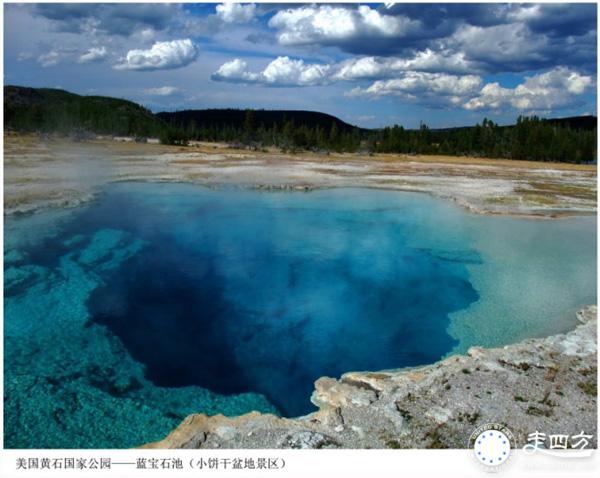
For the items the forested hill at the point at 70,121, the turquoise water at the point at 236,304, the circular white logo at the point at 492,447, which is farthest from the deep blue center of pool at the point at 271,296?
the forested hill at the point at 70,121

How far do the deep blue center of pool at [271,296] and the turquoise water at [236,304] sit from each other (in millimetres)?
39

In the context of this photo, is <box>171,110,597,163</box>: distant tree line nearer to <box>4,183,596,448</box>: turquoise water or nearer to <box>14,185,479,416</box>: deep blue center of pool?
<box>4,183,596,448</box>: turquoise water

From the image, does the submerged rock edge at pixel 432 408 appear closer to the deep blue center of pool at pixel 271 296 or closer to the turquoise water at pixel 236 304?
the turquoise water at pixel 236 304

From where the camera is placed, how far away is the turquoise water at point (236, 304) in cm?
Result: 638

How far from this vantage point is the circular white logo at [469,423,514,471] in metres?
4.41

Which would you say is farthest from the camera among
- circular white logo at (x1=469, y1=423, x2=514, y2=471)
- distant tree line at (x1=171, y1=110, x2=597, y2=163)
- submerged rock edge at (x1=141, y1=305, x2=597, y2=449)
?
distant tree line at (x1=171, y1=110, x2=597, y2=163)

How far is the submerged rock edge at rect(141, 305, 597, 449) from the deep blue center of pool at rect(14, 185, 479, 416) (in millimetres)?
857

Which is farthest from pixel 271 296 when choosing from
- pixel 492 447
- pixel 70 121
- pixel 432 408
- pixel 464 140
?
pixel 464 140

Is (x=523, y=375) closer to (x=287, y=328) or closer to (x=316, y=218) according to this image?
(x=287, y=328)

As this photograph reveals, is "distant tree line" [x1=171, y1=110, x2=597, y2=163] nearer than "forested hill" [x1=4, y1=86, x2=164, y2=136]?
No

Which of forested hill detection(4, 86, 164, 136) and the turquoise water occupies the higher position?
forested hill detection(4, 86, 164, 136)

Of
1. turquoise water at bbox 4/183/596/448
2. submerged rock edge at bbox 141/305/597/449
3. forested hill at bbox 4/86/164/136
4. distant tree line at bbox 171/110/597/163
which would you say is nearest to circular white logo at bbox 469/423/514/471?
submerged rock edge at bbox 141/305/597/449

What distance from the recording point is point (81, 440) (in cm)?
543

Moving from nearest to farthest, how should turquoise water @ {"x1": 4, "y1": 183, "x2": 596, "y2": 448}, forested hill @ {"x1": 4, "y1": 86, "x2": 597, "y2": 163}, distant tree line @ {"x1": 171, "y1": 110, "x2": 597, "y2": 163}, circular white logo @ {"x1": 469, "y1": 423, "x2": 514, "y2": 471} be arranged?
circular white logo @ {"x1": 469, "y1": 423, "x2": 514, "y2": 471}, turquoise water @ {"x1": 4, "y1": 183, "x2": 596, "y2": 448}, forested hill @ {"x1": 4, "y1": 86, "x2": 597, "y2": 163}, distant tree line @ {"x1": 171, "y1": 110, "x2": 597, "y2": 163}
